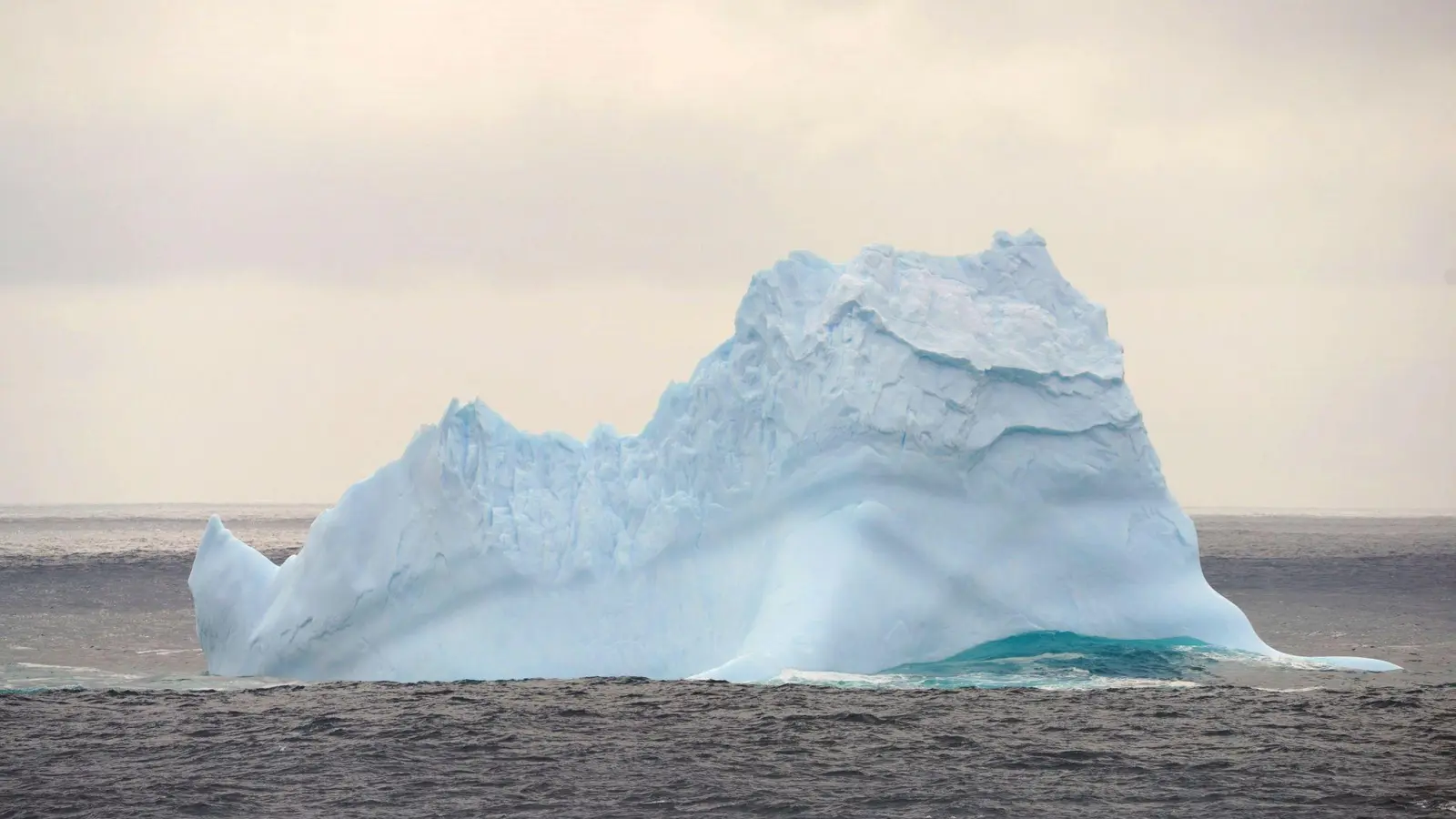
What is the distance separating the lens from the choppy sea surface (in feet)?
47.4

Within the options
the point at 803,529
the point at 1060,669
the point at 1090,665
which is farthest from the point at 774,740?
the point at 1090,665

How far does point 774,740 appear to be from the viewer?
1723 cm

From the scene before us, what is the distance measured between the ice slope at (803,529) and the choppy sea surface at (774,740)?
0.62 metres

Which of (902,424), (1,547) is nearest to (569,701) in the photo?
(902,424)

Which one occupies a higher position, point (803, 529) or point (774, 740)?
point (803, 529)

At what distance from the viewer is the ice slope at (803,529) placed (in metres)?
20.3

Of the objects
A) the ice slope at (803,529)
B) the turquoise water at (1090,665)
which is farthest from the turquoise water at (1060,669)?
the ice slope at (803,529)

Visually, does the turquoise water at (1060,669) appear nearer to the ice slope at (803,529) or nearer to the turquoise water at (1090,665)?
the turquoise water at (1090,665)

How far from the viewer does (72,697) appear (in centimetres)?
2062

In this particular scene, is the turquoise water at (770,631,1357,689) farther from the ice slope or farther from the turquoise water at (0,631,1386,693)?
the ice slope

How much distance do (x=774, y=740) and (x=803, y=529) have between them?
381 centimetres

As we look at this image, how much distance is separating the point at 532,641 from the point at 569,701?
928 mm

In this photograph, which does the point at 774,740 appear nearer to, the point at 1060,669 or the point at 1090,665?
the point at 1060,669

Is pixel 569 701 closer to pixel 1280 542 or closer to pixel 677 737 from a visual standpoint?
pixel 677 737
